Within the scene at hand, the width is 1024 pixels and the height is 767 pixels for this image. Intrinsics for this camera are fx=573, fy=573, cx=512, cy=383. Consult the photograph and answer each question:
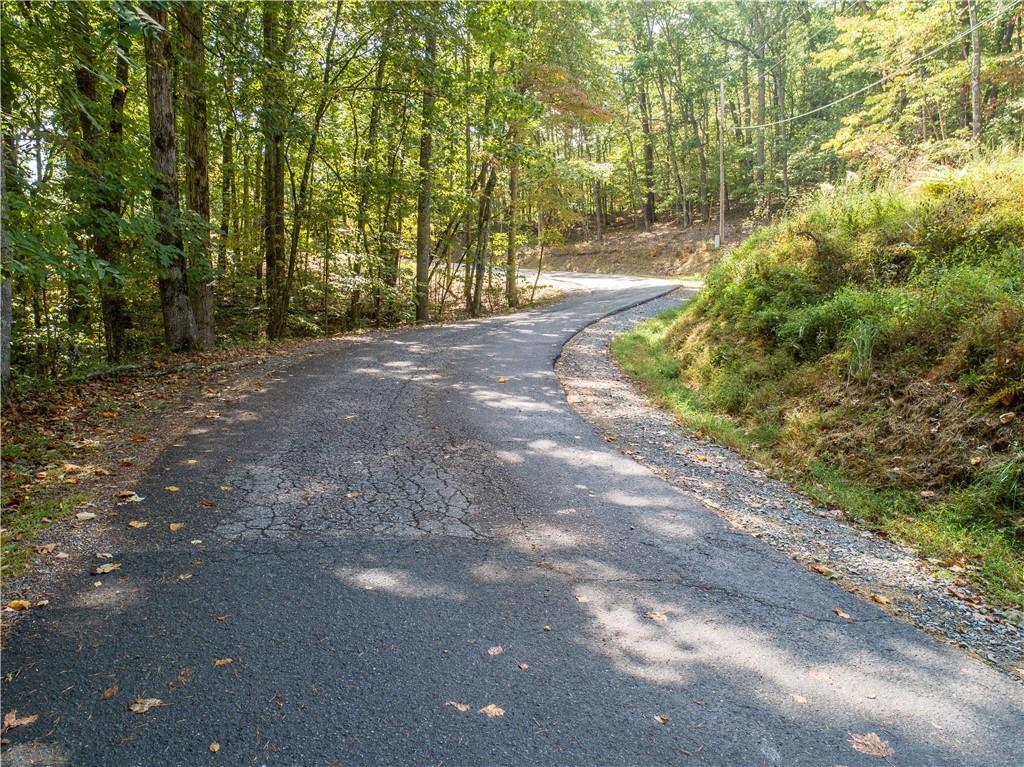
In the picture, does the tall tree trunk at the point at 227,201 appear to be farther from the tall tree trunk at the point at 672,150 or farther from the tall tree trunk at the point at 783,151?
the tall tree trunk at the point at 672,150

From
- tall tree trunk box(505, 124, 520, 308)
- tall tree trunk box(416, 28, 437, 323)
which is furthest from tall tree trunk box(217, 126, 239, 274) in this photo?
tall tree trunk box(505, 124, 520, 308)

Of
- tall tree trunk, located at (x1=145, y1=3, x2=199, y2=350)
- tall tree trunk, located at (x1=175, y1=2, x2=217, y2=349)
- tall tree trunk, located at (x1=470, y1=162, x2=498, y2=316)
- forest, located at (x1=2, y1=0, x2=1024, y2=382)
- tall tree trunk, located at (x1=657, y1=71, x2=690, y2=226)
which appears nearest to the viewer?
forest, located at (x1=2, y1=0, x2=1024, y2=382)

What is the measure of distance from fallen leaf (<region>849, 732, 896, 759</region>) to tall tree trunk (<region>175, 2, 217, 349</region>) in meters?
9.68

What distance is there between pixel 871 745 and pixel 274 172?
13.5 metres

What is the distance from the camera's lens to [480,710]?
95.8 inches

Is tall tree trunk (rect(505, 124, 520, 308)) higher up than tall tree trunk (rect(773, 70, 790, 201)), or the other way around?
tall tree trunk (rect(773, 70, 790, 201))

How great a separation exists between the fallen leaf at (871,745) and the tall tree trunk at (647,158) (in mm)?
39982

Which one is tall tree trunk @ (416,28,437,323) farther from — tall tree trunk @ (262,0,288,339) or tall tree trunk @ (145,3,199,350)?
tall tree trunk @ (145,3,199,350)

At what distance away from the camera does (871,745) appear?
2.34 m

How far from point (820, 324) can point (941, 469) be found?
2.79 m

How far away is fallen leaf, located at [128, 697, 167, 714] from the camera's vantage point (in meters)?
2.35

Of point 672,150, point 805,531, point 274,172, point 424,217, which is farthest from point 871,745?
point 672,150

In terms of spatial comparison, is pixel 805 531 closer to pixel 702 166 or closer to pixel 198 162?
pixel 198 162

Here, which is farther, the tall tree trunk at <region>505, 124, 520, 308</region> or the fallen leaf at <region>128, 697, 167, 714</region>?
the tall tree trunk at <region>505, 124, 520, 308</region>
